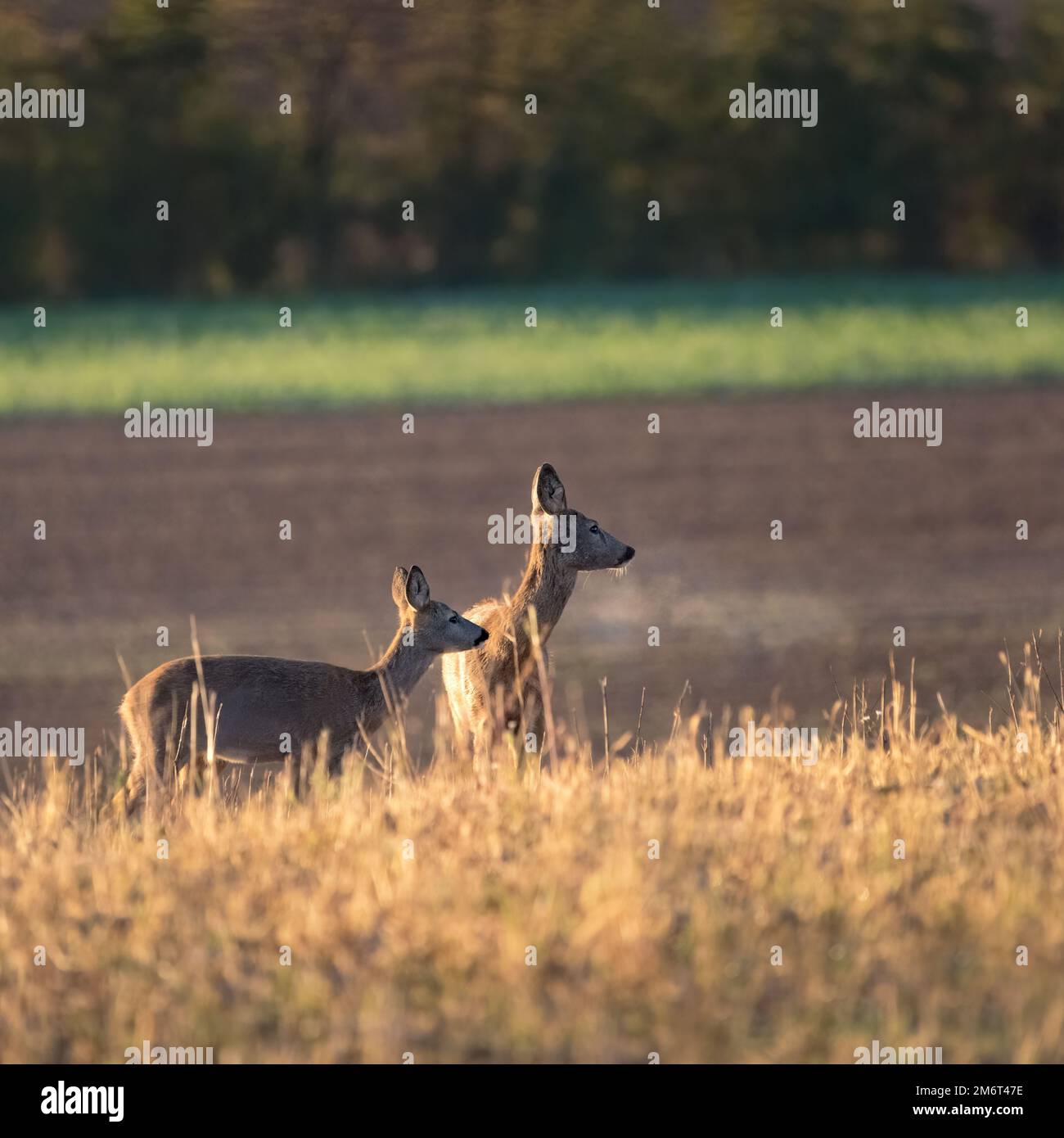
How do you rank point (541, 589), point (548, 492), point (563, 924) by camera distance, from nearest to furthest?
1. point (563, 924)
2. point (548, 492)
3. point (541, 589)

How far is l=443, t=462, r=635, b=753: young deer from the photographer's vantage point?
10250 mm

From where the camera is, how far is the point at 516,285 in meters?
44.8

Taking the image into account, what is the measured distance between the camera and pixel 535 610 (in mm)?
10445

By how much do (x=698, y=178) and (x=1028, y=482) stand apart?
24731 millimetres

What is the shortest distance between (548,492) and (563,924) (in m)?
4.03

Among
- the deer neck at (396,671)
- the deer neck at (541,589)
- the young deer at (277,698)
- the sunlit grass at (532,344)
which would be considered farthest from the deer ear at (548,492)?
the sunlit grass at (532,344)

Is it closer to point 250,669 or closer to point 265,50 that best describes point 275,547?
point 250,669

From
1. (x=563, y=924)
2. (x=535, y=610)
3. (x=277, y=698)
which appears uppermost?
(x=535, y=610)

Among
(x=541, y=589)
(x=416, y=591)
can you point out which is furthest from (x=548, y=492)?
(x=416, y=591)

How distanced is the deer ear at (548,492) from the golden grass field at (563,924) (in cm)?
215

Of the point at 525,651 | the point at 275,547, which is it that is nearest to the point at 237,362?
the point at 275,547

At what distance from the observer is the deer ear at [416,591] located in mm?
10656

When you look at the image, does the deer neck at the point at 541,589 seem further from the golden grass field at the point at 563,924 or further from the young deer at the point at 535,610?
the golden grass field at the point at 563,924

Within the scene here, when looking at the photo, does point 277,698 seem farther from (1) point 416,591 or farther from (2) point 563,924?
(2) point 563,924
